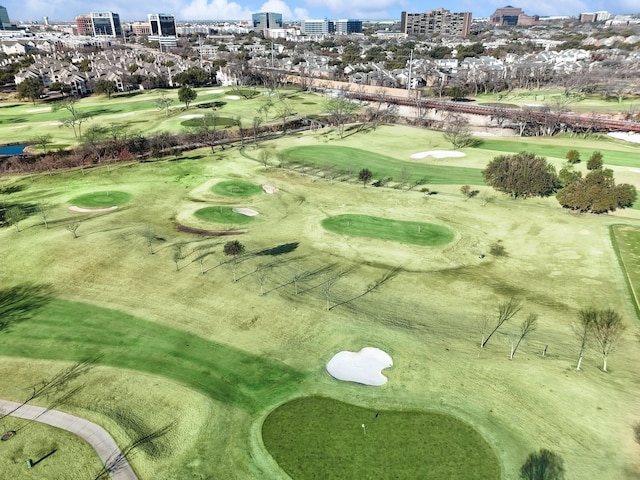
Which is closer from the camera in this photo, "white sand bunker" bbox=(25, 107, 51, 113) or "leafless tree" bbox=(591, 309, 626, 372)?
A: "leafless tree" bbox=(591, 309, 626, 372)

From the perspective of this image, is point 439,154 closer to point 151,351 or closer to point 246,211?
point 246,211

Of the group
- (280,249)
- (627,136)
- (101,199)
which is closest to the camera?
(280,249)

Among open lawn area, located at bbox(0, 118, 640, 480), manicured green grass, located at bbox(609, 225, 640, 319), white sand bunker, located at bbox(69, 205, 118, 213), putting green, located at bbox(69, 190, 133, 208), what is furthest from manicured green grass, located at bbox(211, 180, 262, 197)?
manicured green grass, located at bbox(609, 225, 640, 319)

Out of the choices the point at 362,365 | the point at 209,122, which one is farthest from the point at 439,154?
the point at 362,365

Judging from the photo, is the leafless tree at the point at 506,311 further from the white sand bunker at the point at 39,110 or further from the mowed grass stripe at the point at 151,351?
the white sand bunker at the point at 39,110

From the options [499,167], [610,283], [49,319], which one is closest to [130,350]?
[49,319]

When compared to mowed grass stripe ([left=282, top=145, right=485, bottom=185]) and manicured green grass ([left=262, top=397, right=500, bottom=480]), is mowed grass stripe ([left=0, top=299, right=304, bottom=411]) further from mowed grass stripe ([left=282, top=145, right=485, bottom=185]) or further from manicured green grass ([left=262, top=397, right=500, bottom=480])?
mowed grass stripe ([left=282, top=145, right=485, bottom=185])

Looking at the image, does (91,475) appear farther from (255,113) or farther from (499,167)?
(255,113)
